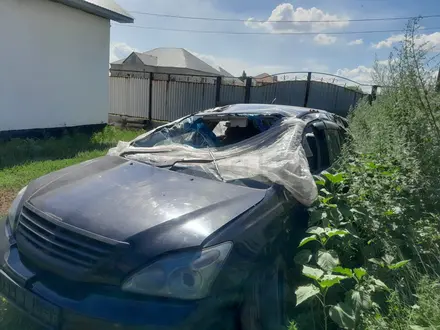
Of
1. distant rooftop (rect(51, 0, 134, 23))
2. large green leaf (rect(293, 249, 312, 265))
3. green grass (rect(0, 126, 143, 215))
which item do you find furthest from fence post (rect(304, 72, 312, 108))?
large green leaf (rect(293, 249, 312, 265))

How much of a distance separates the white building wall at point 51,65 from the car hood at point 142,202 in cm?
572

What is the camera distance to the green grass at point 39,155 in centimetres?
452

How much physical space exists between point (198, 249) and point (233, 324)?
0.41m

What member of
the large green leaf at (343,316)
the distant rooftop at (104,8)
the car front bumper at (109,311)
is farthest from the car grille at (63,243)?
the distant rooftop at (104,8)

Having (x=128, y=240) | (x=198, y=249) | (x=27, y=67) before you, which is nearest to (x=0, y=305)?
(x=128, y=240)

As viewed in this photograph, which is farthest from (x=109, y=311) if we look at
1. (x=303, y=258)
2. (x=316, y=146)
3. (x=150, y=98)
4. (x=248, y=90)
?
(x=150, y=98)

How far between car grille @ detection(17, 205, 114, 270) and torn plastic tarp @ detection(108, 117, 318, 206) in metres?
0.93

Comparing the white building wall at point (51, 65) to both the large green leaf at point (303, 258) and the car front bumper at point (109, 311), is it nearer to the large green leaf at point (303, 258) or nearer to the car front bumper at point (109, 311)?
the car front bumper at point (109, 311)

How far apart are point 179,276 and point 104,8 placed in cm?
829

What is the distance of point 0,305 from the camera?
7.06 ft

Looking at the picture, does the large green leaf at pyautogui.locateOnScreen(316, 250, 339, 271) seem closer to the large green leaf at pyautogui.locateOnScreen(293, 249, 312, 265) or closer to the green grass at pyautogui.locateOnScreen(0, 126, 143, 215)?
the large green leaf at pyautogui.locateOnScreen(293, 249, 312, 265)

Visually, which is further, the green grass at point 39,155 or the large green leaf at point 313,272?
the green grass at point 39,155

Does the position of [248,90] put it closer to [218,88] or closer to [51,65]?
[218,88]

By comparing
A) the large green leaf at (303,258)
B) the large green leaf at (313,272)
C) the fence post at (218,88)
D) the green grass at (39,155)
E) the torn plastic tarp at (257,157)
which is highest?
the fence post at (218,88)
